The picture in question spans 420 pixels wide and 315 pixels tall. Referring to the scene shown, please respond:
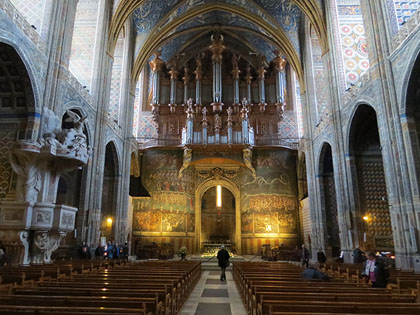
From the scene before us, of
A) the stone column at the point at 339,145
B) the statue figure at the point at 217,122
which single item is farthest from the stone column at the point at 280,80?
the stone column at the point at 339,145

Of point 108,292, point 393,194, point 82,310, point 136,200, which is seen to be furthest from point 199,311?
point 136,200

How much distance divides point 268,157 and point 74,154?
54.2 ft

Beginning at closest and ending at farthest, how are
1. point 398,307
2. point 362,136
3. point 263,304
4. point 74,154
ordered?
1. point 398,307
2. point 263,304
3. point 74,154
4. point 362,136

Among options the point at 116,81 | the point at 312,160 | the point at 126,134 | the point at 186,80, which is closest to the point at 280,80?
the point at 186,80

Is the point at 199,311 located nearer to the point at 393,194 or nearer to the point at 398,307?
the point at 398,307

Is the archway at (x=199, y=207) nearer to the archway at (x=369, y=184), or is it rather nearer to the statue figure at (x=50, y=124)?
the archway at (x=369, y=184)

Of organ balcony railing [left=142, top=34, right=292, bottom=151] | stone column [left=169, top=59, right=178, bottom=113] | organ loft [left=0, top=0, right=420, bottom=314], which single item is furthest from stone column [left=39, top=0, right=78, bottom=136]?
stone column [left=169, top=59, right=178, bottom=113]

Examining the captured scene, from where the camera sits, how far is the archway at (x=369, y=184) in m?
13.9

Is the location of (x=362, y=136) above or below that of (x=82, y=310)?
above

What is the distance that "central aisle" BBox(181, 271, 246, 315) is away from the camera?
6.29m

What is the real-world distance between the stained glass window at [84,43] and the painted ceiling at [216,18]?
475cm

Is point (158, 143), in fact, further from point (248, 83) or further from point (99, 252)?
point (99, 252)

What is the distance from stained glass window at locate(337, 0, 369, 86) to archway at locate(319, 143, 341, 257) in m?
4.30

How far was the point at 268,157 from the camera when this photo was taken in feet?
78.0
